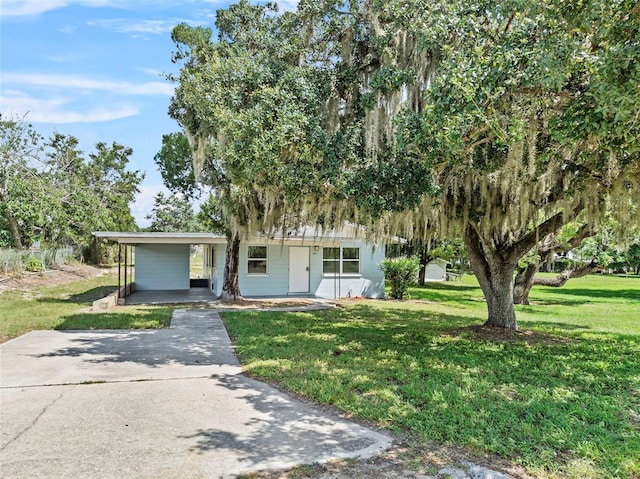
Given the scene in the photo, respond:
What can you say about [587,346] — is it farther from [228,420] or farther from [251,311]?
[251,311]

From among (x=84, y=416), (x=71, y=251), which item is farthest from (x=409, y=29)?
(x=71, y=251)

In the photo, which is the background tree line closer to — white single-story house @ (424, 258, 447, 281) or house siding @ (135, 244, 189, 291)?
house siding @ (135, 244, 189, 291)

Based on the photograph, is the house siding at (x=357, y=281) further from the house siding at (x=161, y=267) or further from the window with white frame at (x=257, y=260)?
the house siding at (x=161, y=267)

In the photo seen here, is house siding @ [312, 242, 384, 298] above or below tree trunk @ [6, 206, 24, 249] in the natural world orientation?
below

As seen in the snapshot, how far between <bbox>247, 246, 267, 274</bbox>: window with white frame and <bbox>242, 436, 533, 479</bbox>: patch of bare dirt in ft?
41.4

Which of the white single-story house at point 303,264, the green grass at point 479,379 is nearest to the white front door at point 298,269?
the white single-story house at point 303,264

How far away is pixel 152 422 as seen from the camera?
12.9 feet

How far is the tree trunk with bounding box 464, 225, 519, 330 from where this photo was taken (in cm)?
855

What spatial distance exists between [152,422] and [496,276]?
698 cm

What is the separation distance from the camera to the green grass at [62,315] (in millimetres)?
8906

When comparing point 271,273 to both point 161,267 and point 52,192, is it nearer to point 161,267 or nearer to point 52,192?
point 161,267

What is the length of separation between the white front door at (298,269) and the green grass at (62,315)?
17.2ft

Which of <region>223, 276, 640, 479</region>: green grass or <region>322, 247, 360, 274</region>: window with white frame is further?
<region>322, 247, 360, 274</region>: window with white frame

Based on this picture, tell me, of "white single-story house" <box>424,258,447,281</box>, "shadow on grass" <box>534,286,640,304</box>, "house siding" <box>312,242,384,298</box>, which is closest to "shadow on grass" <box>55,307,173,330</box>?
"house siding" <box>312,242,384,298</box>
